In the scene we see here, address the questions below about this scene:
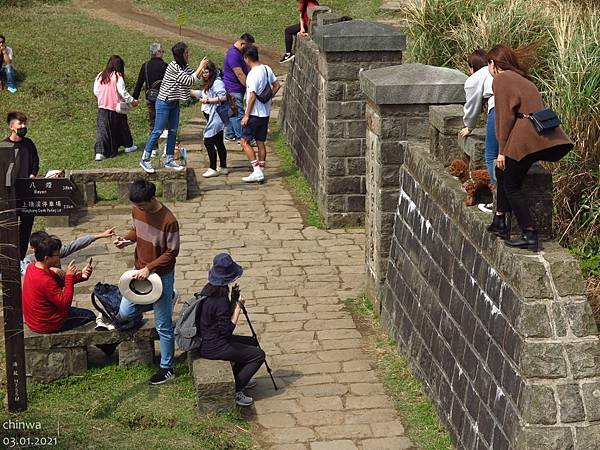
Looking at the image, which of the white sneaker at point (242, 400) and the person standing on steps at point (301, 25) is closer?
the white sneaker at point (242, 400)

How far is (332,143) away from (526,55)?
2.57 m

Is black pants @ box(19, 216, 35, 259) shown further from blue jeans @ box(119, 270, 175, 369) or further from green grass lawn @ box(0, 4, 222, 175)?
green grass lawn @ box(0, 4, 222, 175)

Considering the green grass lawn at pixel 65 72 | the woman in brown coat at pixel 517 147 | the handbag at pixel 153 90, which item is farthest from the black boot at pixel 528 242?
the handbag at pixel 153 90

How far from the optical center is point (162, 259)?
32.0 ft

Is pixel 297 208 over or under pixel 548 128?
under

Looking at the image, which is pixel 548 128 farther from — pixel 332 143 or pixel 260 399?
pixel 332 143

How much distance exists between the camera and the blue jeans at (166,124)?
53.1ft

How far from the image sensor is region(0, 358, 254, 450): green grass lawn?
8688 millimetres

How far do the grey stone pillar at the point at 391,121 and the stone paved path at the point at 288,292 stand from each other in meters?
0.87

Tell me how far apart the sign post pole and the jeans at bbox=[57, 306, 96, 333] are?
2.77 feet

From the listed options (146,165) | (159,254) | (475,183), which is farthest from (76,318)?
(146,165)

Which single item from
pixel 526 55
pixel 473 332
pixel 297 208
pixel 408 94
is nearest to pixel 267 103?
pixel 297 208

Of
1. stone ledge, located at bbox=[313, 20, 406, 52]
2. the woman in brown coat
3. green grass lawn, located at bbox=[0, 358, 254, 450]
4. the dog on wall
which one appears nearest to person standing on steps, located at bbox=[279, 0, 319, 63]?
stone ledge, located at bbox=[313, 20, 406, 52]

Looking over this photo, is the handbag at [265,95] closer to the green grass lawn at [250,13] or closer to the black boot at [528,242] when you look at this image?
the black boot at [528,242]
